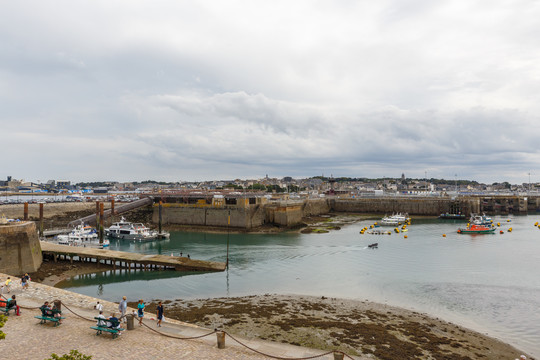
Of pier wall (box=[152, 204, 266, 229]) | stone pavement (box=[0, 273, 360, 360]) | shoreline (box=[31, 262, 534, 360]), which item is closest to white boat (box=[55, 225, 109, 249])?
pier wall (box=[152, 204, 266, 229])

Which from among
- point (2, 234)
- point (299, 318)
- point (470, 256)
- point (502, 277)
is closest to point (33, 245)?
point (2, 234)

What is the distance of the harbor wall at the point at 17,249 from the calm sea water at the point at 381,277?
413 centimetres

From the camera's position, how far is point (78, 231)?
55.5 meters

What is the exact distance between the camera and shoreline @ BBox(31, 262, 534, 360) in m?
18.8

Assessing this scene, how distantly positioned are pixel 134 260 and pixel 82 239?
853 inches

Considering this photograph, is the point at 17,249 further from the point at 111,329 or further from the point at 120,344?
the point at 120,344

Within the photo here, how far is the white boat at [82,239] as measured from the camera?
50781 mm

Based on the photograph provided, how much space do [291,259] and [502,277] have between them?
2080cm

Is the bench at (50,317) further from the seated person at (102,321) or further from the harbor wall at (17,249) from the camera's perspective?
the harbor wall at (17,249)

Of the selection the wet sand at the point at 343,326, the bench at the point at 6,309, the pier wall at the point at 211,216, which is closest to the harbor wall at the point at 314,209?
the pier wall at the point at 211,216

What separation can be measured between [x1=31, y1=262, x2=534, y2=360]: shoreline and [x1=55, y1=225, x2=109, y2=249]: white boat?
28412 mm

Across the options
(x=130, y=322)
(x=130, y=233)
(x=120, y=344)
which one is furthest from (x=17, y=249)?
(x=130, y=233)

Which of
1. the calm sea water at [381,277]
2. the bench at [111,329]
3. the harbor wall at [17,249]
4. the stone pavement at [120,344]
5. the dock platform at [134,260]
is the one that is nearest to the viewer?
the stone pavement at [120,344]

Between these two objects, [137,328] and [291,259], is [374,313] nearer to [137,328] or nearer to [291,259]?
[137,328]
